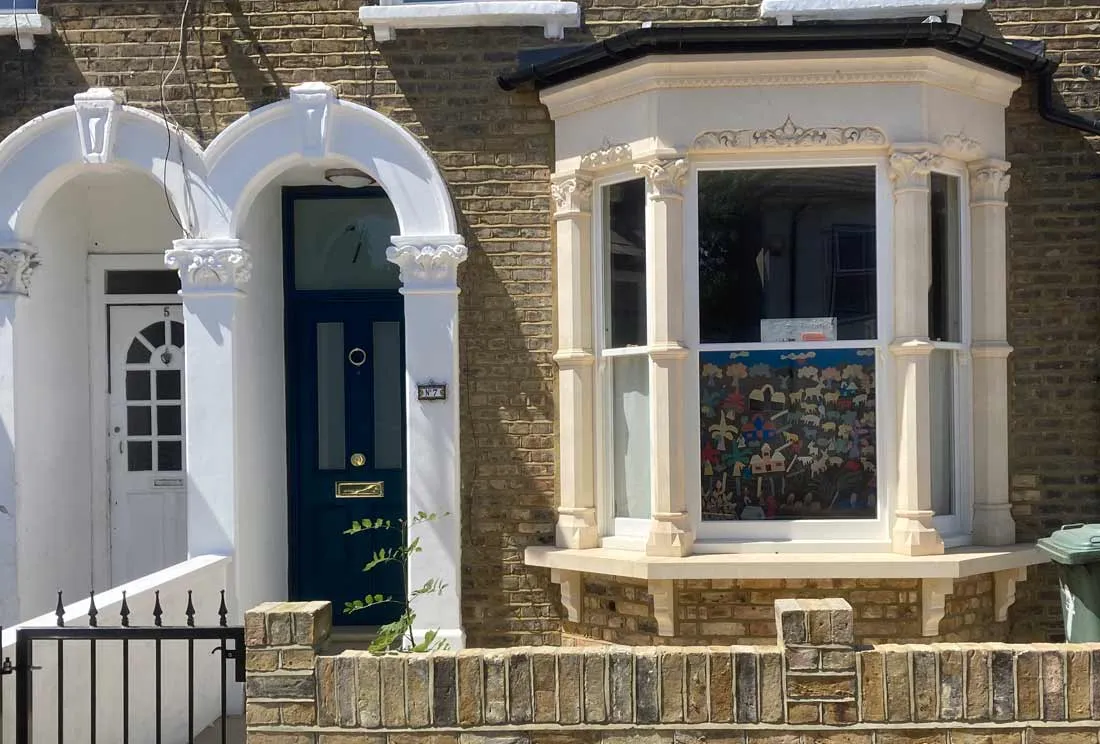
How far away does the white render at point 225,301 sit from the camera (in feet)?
22.6

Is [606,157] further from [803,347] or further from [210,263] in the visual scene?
[210,263]

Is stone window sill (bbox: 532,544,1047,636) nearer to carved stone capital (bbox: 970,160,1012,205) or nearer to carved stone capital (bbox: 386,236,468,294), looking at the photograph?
carved stone capital (bbox: 386,236,468,294)

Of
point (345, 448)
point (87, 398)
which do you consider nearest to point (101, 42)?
point (87, 398)

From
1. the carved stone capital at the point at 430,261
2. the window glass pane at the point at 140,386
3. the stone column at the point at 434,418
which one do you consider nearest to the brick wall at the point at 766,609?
the stone column at the point at 434,418

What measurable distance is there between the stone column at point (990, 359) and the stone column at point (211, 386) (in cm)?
435

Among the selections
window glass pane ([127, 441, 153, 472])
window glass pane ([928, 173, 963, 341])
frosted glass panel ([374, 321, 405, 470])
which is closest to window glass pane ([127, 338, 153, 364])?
window glass pane ([127, 441, 153, 472])

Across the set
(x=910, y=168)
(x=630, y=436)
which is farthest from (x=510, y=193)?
(x=910, y=168)

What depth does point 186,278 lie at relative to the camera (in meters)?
6.96

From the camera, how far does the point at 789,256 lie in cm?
642

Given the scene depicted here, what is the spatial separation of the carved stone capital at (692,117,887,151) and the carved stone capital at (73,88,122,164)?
353 cm

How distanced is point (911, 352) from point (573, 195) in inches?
83.3

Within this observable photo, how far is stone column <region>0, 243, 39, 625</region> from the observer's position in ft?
22.9

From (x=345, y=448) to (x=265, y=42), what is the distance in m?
2.85

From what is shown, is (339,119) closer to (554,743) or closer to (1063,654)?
(554,743)
